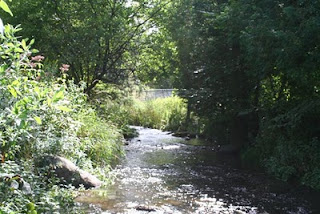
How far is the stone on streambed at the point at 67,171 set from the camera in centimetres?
610

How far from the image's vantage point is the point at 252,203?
20.7 ft

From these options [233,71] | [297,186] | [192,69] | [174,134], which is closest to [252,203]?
[297,186]

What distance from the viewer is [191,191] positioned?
7000mm

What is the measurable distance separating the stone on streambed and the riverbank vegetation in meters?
0.19

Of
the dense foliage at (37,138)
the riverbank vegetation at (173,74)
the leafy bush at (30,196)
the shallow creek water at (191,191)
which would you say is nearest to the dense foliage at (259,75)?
the riverbank vegetation at (173,74)

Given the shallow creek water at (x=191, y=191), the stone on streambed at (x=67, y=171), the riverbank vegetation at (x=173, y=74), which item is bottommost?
the shallow creek water at (x=191, y=191)

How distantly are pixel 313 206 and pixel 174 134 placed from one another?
395 inches

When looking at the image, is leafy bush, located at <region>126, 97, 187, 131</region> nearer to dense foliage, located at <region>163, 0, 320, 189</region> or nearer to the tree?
dense foliage, located at <region>163, 0, 320, 189</region>

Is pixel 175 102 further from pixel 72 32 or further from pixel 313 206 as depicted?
pixel 313 206

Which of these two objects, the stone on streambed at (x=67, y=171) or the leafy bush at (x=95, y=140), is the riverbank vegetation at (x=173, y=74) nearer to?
the leafy bush at (x=95, y=140)

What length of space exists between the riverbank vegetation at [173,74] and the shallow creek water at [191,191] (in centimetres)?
55

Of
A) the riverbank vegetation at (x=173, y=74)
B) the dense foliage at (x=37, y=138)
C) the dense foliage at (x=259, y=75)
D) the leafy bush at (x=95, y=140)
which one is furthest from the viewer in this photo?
the leafy bush at (x=95, y=140)

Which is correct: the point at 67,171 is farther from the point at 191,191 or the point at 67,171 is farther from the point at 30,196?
→ the point at 191,191

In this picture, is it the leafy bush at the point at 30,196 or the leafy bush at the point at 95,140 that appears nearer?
the leafy bush at the point at 30,196
